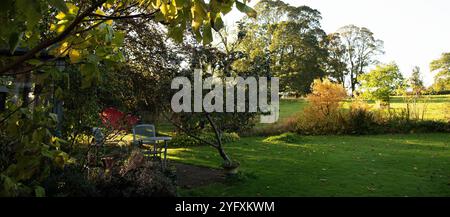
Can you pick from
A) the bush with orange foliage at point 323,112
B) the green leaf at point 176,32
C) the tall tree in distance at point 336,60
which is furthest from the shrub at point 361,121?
the tall tree in distance at point 336,60

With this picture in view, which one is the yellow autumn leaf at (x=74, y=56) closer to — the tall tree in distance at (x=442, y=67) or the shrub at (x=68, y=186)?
the shrub at (x=68, y=186)

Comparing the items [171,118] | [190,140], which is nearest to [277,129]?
[190,140]

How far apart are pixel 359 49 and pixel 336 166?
3601 cm

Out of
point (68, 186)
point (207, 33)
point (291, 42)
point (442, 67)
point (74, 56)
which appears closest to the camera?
point (207, 33)

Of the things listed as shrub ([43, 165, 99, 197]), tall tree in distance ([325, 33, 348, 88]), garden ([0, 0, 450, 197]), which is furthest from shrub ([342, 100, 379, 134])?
tall tree in distance ([325, 33, 348, 88])

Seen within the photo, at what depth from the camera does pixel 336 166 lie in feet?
29.0

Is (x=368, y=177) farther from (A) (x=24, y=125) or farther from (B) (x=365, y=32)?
(B) (x=365, y=32)

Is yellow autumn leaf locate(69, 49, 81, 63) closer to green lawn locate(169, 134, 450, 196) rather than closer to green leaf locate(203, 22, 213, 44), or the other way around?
green leaf locate(203, 22, 213, 44)

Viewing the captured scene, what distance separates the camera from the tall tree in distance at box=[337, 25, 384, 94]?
4106 centimetres

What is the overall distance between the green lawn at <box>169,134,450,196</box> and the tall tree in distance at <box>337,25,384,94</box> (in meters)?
27.7

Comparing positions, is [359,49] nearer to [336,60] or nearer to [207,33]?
[336,60]

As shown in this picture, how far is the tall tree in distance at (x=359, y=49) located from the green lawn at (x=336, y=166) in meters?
27.7

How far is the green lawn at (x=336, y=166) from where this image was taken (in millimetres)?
6418
